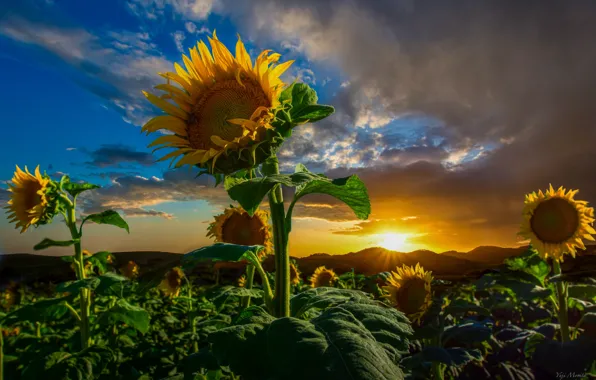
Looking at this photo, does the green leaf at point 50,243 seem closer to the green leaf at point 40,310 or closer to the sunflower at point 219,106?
the green leaf at point 40,310

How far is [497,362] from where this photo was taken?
376 centimetres

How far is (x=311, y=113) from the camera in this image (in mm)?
1788

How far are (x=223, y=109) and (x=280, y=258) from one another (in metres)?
0.75

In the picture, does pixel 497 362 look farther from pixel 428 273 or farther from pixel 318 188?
pixel 318 188

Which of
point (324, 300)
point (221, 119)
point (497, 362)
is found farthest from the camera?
point (497, 362)

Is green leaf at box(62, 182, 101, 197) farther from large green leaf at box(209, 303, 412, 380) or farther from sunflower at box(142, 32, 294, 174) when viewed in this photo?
large green leaf at box(209, 303, 412, 380)

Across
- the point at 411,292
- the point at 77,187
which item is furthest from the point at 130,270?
the point at 411,292

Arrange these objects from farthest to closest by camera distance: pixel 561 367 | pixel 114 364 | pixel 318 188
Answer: pixel 114 364
pixel 561 367
pixel 318 188

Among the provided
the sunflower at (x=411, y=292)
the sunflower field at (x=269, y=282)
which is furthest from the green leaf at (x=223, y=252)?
the sunflower at (x=411, y=292)

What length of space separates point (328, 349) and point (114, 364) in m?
2.87

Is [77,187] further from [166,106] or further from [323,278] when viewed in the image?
[323,278]

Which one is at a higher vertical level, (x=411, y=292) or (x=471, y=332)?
(x=411, y=292)

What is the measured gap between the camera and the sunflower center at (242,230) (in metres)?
3.94

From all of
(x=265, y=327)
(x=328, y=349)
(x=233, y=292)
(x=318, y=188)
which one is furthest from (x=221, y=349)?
(x=233, y=292)
